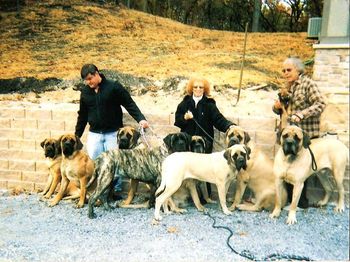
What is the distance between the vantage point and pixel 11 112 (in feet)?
18.4

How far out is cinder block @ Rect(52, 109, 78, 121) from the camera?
209 inches

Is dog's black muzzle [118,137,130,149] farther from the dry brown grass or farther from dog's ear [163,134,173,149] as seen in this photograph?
the dry brown grass

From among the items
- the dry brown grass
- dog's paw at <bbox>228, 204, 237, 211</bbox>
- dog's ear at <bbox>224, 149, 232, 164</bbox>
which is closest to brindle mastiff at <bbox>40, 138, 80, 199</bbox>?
dog's paw at <bbox>228, 204, 237, 211</bbox>

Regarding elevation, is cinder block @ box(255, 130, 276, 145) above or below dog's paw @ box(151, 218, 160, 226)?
above

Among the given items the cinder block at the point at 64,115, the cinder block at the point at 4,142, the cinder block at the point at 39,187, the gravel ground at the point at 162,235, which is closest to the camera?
the gravel ground at the point at 162,235

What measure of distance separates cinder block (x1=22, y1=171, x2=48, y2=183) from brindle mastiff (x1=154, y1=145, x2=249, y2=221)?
2.10 m

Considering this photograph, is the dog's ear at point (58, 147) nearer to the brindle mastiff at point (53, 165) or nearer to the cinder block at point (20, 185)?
the brindle mastiff at point (53, 165)

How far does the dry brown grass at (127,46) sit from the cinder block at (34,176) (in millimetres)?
2632

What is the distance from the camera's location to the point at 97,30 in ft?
31.0

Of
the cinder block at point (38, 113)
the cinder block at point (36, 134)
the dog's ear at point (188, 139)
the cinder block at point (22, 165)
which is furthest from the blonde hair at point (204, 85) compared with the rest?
the cinder block at point (22, 165)

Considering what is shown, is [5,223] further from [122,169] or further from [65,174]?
[122,169]

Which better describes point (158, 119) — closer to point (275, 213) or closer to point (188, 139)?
point (188, 139)

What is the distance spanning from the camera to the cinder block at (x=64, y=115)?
17.4 feet

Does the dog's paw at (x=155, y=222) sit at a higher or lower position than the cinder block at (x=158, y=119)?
lower
